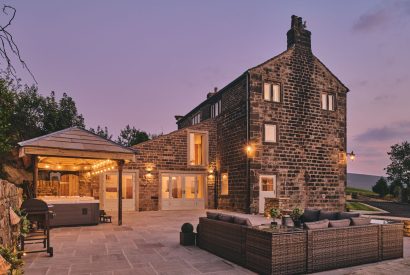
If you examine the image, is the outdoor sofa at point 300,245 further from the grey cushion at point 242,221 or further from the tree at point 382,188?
the tree at point 382,188

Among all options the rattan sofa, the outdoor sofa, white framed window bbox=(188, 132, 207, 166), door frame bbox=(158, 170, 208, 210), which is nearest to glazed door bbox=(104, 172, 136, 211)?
door frame bbox=(158, 170, 208, 210)

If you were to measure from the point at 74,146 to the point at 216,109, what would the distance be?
427 inches

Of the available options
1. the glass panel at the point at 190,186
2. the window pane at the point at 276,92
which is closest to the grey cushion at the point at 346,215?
the window pane at the point at 276,92

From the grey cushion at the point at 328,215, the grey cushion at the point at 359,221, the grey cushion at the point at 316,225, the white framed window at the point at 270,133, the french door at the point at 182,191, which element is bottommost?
the french door at the point at 182,191

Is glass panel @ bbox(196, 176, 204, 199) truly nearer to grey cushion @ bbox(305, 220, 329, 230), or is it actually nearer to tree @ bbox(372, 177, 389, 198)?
grey cushion @ bbox(305, 220, 329, 230)

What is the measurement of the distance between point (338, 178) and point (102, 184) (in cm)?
1300

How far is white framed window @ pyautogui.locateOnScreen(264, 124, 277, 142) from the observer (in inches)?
653

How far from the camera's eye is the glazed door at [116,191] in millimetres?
17141

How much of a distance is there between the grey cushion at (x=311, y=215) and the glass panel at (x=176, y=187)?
1042cm

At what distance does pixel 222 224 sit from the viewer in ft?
22.1

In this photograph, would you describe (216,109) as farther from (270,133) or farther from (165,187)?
(165,187)

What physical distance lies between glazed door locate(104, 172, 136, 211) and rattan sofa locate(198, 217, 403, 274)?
1102 centimetres

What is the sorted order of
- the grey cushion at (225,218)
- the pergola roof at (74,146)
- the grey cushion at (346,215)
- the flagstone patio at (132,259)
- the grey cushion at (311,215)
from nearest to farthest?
the flagstone patio at (132,259) → the grey cushion at (225,218) → the grey cushion at (346,215) → the grey cushion at (311,215) → the pergola roof at (74,146)

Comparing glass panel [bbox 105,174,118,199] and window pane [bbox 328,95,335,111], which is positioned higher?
window pane [bbox 328,95,335,111]
